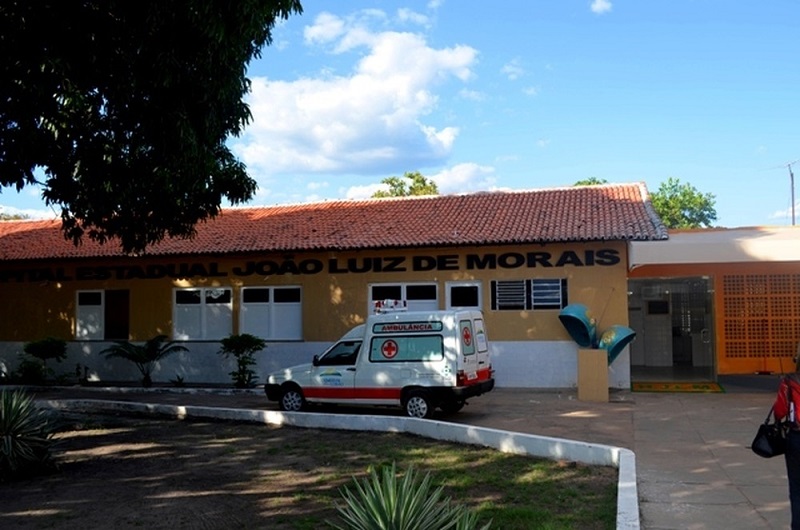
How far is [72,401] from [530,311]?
10.5m

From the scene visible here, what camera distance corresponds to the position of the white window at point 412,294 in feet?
60.5

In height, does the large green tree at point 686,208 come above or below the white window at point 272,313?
above

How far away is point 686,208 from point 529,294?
158 feet

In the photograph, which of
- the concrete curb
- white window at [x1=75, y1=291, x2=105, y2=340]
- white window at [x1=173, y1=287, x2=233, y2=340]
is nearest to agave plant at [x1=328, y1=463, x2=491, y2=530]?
the concrete curb

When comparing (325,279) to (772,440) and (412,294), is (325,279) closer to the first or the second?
(412,294)

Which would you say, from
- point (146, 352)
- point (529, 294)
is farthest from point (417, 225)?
point (146, 352)

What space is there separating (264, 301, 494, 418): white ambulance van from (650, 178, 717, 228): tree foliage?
50.7m

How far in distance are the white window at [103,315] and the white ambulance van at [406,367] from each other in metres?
9.44

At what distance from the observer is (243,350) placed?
1831 centimetres

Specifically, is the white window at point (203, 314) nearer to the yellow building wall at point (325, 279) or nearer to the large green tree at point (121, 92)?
the yellow building wall at point (325, 279)

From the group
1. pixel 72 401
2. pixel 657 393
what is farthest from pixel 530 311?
pixel 72 401

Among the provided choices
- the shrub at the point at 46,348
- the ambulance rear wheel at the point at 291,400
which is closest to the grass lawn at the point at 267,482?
the ambulance rear wheel at the point at 291,400

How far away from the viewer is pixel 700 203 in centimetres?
6028

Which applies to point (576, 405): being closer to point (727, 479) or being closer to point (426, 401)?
point (426, 401)
